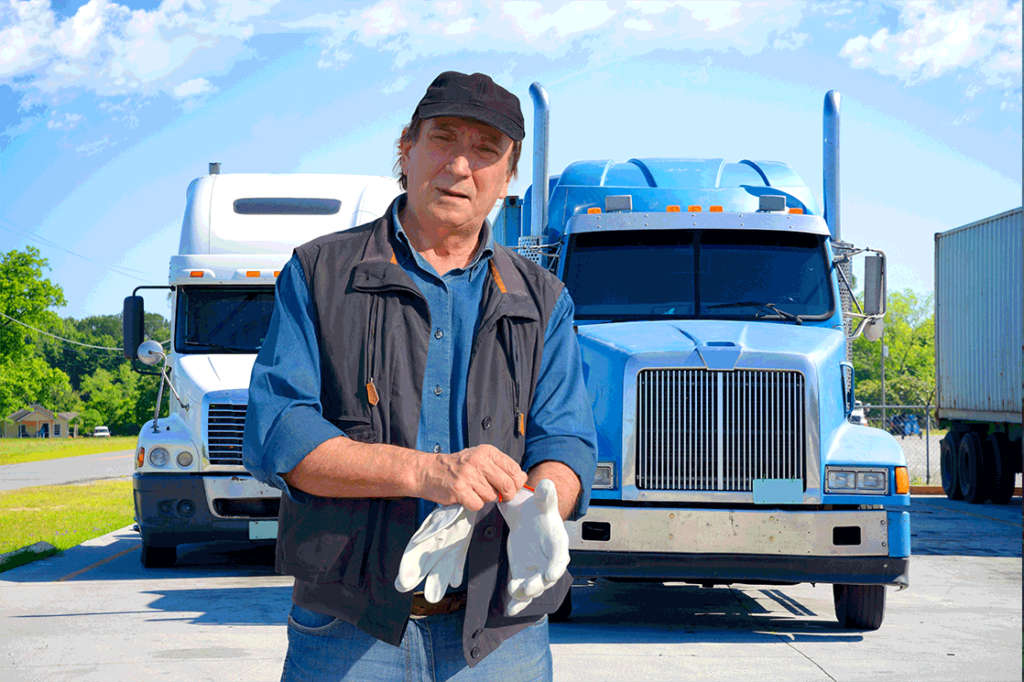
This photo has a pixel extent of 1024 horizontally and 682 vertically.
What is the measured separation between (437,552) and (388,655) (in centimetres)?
28

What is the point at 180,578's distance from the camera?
10.6 meters

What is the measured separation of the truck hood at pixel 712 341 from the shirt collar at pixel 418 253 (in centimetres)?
493

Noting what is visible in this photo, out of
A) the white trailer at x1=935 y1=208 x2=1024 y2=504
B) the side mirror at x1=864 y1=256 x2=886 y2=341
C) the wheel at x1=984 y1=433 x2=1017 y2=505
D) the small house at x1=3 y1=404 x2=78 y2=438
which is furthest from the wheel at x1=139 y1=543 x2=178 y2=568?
the small house at x1=3 y1=404 x2=78 y2=438

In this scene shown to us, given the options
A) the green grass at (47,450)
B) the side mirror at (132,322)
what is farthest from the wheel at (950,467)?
the green grass at (47,450)

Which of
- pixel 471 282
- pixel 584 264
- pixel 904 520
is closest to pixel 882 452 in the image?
pixel 904 520

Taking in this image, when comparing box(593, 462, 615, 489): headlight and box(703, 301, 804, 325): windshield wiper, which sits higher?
box(703, 301, 804, 325): windshield wiper

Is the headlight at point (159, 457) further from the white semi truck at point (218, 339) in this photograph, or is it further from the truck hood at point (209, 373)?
the truck hood at point (209, 373)

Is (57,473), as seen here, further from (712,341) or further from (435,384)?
(435,384)

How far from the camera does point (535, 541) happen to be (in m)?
2.22

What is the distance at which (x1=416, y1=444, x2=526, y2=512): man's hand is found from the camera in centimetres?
216

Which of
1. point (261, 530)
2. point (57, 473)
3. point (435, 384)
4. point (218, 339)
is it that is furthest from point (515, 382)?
point (57, 473)

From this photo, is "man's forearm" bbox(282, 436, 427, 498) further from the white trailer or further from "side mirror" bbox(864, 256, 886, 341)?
the white trailer

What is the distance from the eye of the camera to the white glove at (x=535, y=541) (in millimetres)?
2193

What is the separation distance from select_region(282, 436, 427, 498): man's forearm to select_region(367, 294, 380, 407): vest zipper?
0.37 feet
